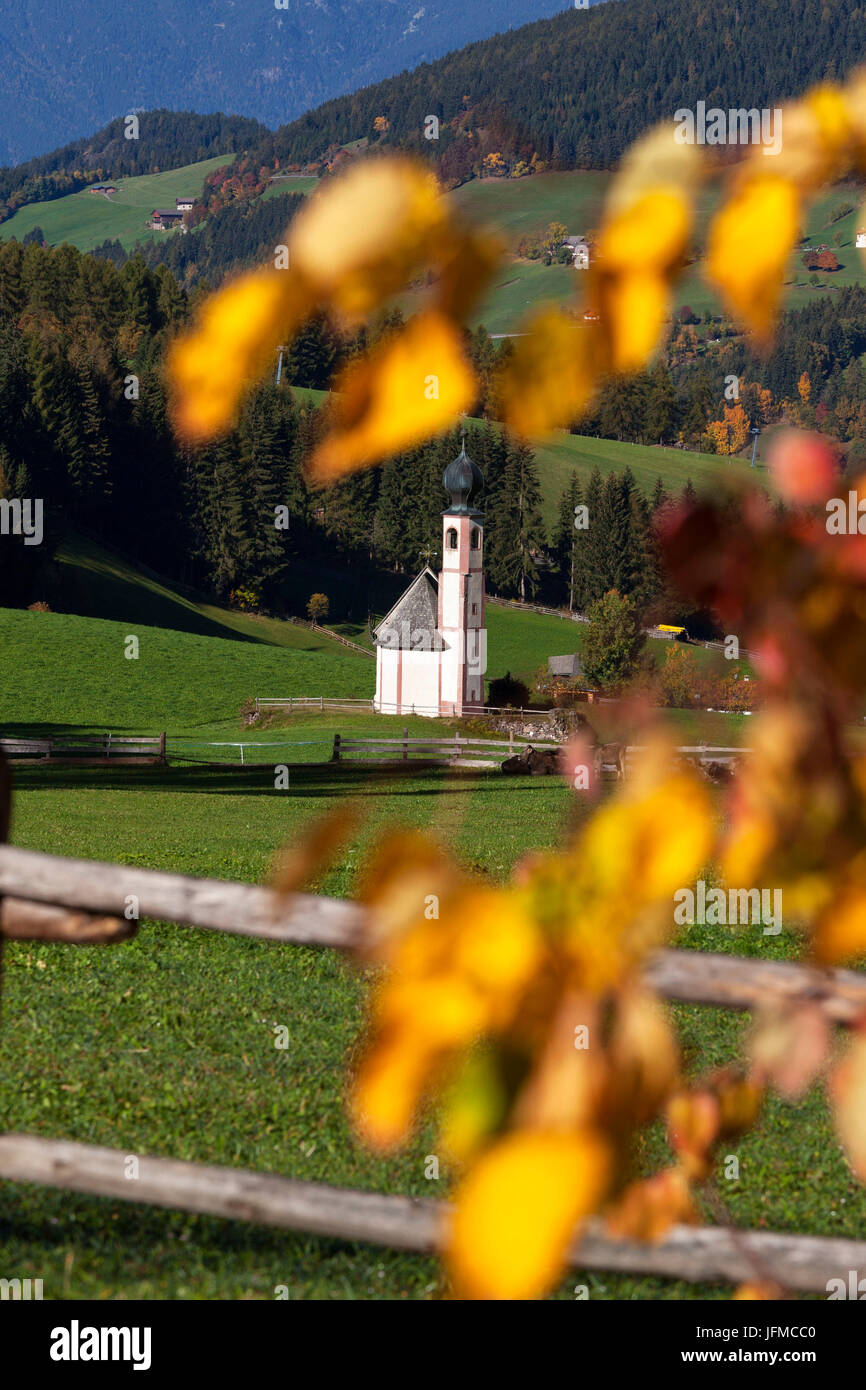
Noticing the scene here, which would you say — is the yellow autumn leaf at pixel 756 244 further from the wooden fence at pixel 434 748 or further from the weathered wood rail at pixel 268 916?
the wooden fence at pixel 434 748

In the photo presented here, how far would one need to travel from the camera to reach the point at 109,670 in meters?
48.5

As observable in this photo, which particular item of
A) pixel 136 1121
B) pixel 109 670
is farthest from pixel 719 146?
pixel 109 670

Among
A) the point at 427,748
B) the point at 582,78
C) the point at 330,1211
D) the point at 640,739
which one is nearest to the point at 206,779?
the point at 427,748

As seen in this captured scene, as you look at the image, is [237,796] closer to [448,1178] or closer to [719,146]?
[448,1178]

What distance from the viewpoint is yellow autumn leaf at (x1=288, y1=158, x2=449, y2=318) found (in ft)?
1.97

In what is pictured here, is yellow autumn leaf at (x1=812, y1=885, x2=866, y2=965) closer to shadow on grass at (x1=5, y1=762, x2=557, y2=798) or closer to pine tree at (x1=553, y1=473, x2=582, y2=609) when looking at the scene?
shadow on grass at (x1=5, y1=762, x2=557, y2=798)

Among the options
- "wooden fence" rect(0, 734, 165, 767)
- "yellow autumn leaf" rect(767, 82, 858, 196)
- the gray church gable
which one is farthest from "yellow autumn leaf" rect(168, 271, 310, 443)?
the gray church gable

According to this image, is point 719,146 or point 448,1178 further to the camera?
point 448,1178

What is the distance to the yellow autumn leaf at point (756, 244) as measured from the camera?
60 centimetres

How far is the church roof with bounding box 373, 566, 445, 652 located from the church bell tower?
1.72 feet

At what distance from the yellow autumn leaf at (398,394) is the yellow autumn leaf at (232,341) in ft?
0.15

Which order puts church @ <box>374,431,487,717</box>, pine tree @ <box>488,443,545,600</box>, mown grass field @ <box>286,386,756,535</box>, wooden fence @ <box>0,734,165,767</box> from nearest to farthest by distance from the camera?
wooden fence @ <box>0,734,165,767</box> → church @ <box>374,431,487,717</box> → pine tree @ <box>488,443,545,600</box> → mown grass field @ <box>286,386,756,535</box>
